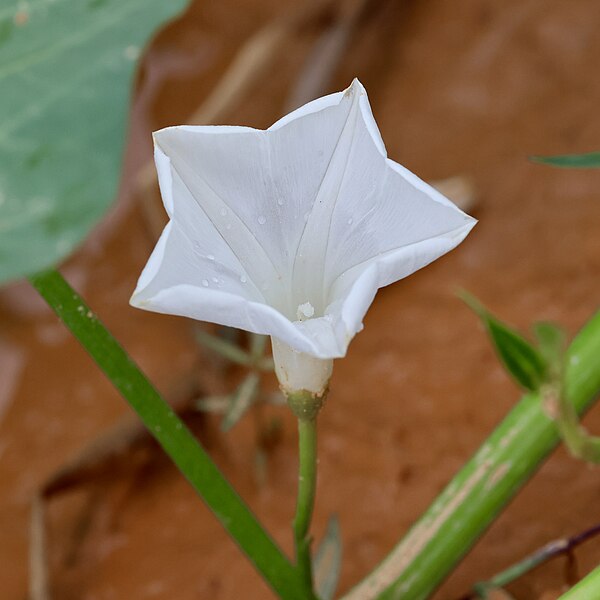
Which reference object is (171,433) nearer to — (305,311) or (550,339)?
(305,311)

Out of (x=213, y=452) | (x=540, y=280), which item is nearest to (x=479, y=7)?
(x=540, y=280)

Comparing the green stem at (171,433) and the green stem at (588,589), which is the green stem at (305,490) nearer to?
the green stem at (171,433)

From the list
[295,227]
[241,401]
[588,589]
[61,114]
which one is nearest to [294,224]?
[295,227]

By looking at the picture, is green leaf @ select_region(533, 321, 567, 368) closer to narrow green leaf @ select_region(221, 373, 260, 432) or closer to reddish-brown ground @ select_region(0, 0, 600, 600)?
reddish-brown ground @ select_region(0, 0, 600, 600)

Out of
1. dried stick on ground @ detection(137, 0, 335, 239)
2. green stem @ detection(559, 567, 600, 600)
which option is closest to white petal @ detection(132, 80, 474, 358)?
green stem @ detection(559, 567, 600, 600)

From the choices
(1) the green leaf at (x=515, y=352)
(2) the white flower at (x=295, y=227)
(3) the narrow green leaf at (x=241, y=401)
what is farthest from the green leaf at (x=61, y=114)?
(3) the narrow green leaf at (x=241, y=401)
